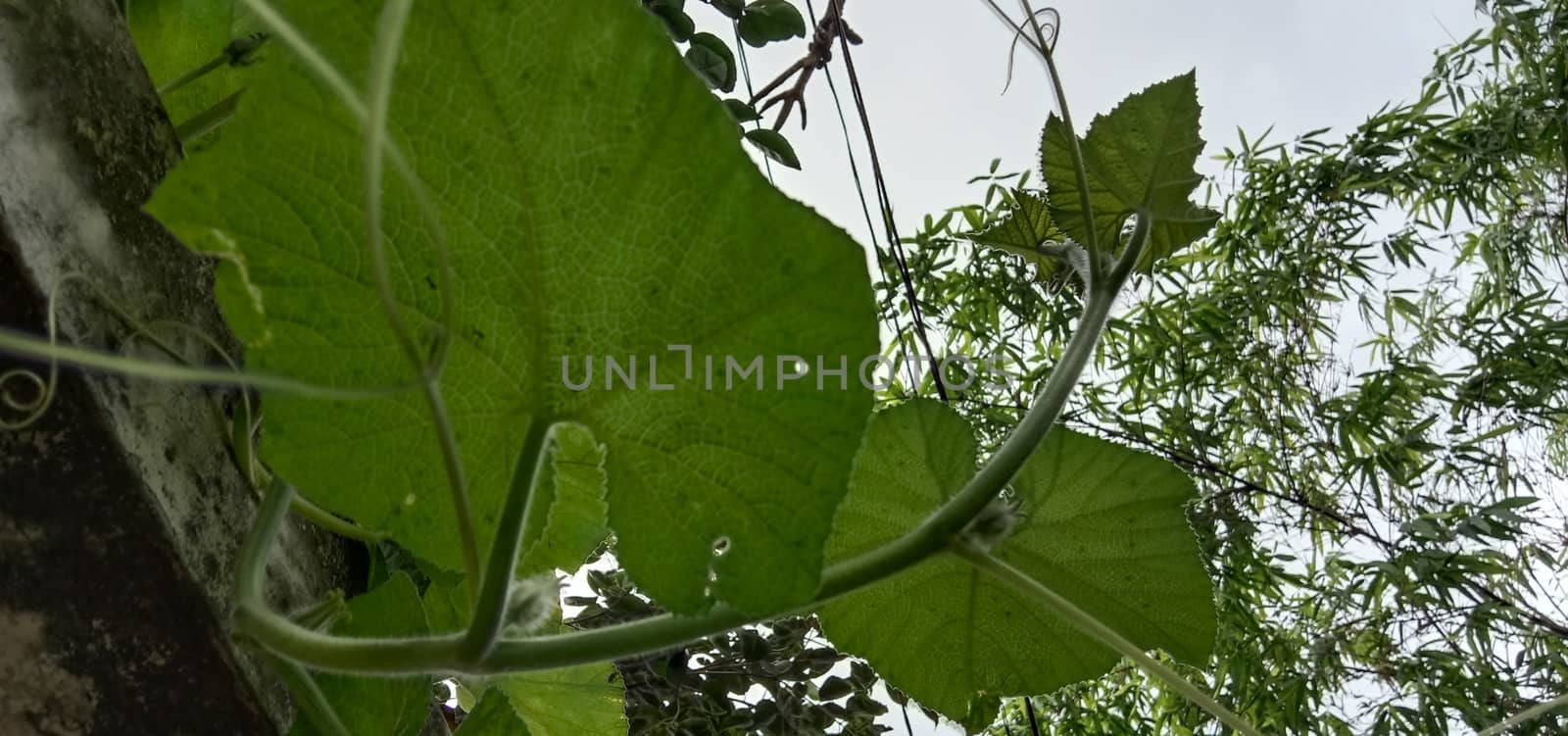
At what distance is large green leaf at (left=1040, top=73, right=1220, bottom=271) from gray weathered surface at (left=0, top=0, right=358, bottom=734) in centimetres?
35

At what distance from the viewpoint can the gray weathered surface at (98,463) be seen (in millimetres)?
287

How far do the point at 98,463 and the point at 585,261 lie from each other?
0.49ft

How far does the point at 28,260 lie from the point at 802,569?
0.22 m

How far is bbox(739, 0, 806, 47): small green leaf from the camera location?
832 millimetres

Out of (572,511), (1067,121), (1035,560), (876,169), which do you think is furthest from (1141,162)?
(876,169)

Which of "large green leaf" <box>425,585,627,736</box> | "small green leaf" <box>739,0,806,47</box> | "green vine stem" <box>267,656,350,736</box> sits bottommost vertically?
"large green leaf" <box>425,585,627,736</box>

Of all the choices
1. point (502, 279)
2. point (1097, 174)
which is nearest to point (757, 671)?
point (1097, 174)

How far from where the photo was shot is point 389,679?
42 cm

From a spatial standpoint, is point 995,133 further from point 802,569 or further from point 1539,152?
point 802,569

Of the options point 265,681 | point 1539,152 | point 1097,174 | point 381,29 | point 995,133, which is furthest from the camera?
point 1539,152

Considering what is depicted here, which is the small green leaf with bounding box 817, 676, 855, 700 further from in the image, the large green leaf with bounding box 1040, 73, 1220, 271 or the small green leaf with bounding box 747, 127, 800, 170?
the large green leaf with bounding box 1040, 73, 1220, 271

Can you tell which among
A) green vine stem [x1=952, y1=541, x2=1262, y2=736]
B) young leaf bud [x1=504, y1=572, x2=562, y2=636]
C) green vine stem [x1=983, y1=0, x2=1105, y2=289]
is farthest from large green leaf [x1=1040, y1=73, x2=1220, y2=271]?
young leaf bud [x1=504, y1=572, x2=562, y2=636]

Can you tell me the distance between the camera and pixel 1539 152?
1.99m

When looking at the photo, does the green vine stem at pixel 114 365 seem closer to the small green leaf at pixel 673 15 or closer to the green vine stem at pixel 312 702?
the green vine stem at pixel 312 702
